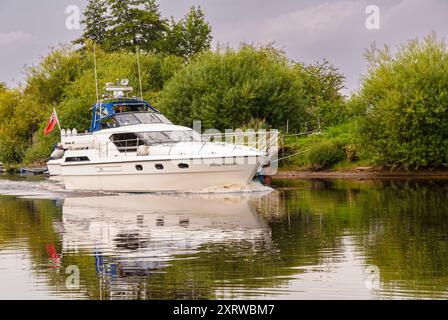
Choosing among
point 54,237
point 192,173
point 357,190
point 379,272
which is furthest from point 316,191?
point 379,272

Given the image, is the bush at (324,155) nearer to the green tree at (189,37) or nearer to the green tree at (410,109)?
the green tree at (410,109)

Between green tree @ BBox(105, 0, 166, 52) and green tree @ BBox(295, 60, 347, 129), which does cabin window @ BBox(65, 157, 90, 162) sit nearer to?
green tree @ BBox(295, 60, 347, 129)

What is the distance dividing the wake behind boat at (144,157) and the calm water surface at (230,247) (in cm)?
201

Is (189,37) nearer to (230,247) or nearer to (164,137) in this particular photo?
(164,137)

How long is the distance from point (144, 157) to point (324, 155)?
58.7 ft

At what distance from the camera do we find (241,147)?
38.5m

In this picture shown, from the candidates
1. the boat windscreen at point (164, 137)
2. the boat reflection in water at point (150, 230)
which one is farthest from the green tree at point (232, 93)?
the boat reflection in water at point (150, 230)

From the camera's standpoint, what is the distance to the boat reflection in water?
19.3 metres

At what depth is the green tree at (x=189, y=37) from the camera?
105 metres

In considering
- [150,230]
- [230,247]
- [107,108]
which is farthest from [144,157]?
[230,247]

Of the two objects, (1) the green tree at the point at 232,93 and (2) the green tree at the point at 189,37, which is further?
(2) the green tree at the point at 189,37

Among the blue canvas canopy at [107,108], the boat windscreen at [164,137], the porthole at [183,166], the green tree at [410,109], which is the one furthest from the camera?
the green tree at [410,109]

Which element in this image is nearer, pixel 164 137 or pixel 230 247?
pixel 230 247

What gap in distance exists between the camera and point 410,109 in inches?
1912
